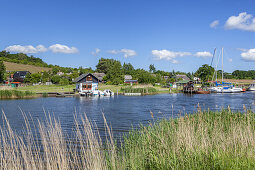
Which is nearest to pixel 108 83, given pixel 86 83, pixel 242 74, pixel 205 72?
pixel 86 83

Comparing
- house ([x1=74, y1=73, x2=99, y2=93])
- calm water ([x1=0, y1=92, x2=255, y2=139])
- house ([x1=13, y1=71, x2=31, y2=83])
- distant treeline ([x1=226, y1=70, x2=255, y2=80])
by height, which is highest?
distant treeline ([x1=226, y1=70, x2=255, y2=80])

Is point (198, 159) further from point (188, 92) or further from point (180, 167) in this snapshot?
point (188, 92)

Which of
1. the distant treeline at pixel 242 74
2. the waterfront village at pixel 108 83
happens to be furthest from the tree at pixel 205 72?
the distant treeline at pixel 242 74

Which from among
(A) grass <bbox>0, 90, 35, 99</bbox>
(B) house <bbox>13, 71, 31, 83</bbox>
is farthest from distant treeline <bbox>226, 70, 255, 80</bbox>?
(A) grass <bbox>0, 90, 35, 99</bbox>

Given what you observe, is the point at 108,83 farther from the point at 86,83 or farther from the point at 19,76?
the point at 19,76

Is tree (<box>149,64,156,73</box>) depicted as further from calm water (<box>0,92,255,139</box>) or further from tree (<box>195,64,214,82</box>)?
calm water (<box>0,92,255,139</box>)

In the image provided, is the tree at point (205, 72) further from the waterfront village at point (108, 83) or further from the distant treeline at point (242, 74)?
the distant treeline at point (242, 74)

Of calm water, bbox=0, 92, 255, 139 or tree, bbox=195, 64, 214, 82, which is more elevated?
tree, bbox=195, 64, 214, 82

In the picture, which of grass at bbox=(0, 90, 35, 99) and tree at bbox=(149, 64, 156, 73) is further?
tree at bbox=(149, 64, 156, 73)

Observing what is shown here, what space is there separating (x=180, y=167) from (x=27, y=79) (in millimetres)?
86011

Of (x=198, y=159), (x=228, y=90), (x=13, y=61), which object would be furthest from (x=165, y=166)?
(x=13, y=61)

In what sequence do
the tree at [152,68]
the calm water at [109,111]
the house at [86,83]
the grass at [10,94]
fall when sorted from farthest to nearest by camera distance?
the tree at [152,68], the house at [86,83], the grass at [10,94], the calm water at [109,111]

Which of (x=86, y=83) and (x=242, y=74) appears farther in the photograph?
(x=242, y=74)

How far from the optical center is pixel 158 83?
99062 mm
